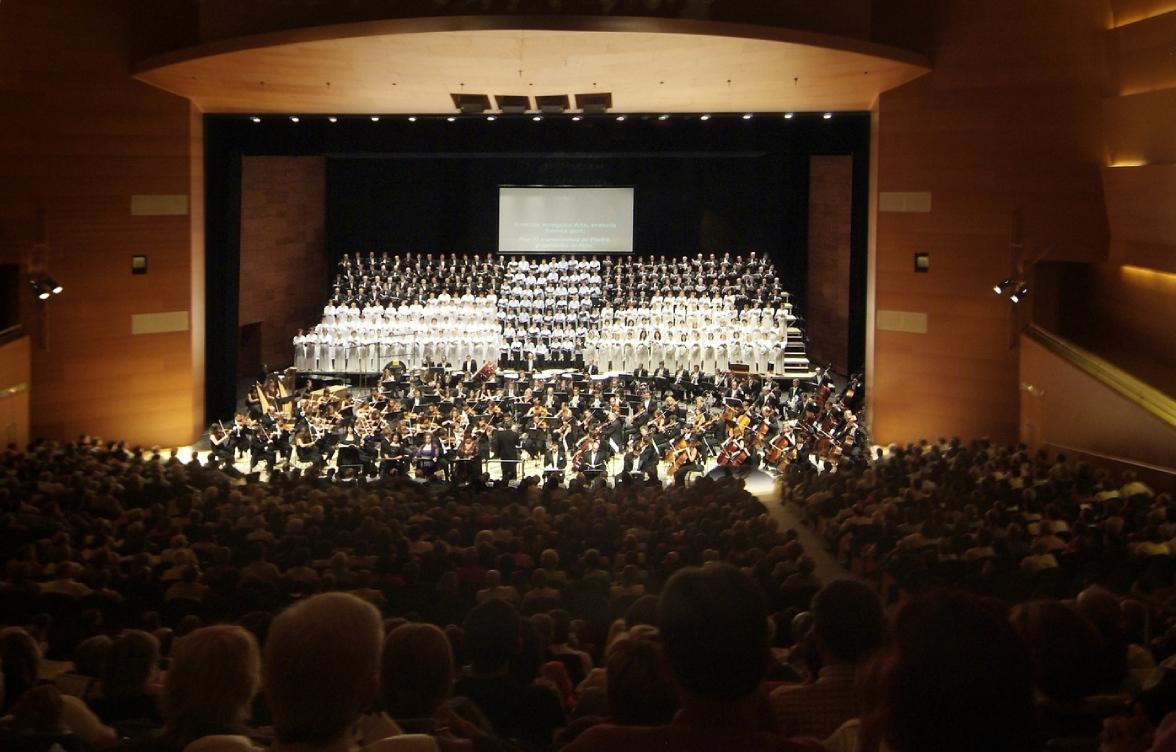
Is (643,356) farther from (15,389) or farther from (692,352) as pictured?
(15,389)

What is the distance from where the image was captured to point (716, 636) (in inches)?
72.0

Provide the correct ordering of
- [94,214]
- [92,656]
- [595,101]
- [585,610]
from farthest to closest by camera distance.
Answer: [595,101] → [94,214] → [585,610] → [92,656]

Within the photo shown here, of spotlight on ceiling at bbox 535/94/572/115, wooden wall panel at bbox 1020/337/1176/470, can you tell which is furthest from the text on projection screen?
wooden wall panel at bbox 1020/337/1176/470

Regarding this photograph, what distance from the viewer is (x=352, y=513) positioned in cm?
922

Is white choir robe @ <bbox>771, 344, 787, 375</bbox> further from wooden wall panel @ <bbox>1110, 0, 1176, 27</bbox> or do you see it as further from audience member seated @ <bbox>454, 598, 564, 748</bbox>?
audience member seated @ <bbox>454, 598, 564, 748</bbox>

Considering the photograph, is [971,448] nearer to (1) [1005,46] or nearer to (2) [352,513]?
(1) [1005,46]

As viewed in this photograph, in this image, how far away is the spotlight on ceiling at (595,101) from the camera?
16.7m

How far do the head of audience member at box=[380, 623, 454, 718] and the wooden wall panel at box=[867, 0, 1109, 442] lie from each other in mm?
14181

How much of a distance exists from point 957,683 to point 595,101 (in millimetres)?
15701

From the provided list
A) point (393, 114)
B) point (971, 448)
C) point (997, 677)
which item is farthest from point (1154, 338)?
point (997, 677)

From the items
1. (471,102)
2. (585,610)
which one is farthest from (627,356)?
(585,610)

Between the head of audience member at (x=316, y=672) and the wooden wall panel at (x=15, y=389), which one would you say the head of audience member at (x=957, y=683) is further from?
the wooden wall panel at (x=15, y=389)

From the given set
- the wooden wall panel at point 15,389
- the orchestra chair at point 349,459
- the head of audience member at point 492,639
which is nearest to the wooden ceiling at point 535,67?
the wooden wall panel at point 15,389

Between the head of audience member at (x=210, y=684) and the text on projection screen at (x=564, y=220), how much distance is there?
2159 centimetres
